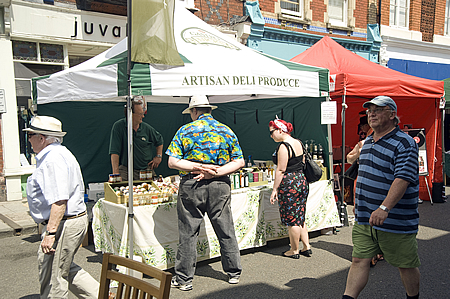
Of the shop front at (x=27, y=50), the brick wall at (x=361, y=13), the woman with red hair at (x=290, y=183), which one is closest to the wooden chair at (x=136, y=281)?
the woman with red hair at (x=290, y=183)

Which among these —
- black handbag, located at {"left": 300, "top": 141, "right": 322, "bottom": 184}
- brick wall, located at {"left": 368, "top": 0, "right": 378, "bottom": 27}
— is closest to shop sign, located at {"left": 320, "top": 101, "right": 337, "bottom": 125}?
black handbag, located at {"left": 300, "top": 141, "right": 322, "bottom": 184}

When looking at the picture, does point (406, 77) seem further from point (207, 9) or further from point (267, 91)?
point (207, 9)

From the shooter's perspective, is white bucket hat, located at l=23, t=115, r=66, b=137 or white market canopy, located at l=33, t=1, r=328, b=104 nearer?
white bucket hat, located at l=23, t=115, r=66, b=137

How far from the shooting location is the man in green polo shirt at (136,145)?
212 inches

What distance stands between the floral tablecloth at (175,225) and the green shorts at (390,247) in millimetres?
2030

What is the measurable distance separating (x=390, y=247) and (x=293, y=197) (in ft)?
6.11

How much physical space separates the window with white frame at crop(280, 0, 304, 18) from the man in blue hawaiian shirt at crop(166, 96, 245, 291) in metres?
9.63

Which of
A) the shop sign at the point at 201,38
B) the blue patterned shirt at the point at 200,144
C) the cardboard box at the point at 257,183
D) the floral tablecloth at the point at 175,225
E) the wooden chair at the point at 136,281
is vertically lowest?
the floral tablecloth at the point at 175,225

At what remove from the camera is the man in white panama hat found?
2.83 m

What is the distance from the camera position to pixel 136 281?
1.88 m

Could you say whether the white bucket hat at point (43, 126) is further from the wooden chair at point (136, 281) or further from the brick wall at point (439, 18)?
the brick wall at point (439, 18)

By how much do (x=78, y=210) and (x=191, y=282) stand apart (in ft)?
4.80

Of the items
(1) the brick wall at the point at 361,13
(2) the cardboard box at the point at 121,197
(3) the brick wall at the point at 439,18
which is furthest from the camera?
(3) the brick wall at the point at 439,18

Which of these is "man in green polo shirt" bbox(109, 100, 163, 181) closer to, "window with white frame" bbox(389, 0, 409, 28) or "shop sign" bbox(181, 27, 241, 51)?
"shop sign" bbox(181, 27, 241, 51)
